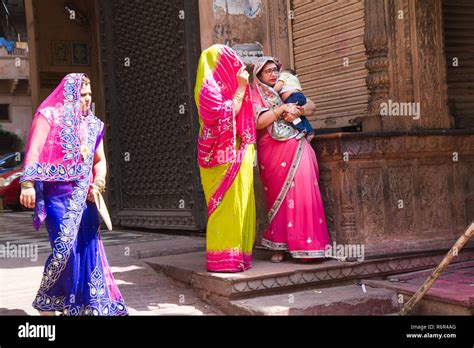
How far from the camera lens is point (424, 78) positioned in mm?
5832

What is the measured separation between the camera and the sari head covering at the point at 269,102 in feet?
17.8

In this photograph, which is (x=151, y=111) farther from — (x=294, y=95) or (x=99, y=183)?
(x=99, y=183)

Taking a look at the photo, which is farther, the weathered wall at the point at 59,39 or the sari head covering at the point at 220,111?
the weathered wall at the point at 59,39

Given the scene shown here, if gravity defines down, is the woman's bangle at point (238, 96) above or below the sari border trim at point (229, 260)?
above

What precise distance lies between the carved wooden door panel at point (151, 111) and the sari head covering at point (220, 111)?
2.72 meters

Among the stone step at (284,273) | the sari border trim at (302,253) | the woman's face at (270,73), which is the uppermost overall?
the woman's face at (270,73)

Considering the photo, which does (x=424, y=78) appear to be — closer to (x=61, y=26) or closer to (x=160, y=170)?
(x=160, y=170)

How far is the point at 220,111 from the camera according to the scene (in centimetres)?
504

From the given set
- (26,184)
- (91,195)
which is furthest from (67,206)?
(26,184)

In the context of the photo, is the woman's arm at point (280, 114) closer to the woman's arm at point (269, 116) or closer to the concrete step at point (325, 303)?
the woman's arm at point (269, 116)

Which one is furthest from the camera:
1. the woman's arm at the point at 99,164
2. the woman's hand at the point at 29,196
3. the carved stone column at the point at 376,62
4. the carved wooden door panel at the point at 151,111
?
the carved wooden door panel at the point at 151,111

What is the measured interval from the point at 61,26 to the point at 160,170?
4.23 meters

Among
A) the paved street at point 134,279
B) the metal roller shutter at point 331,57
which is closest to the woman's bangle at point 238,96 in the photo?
the metal roller shutter at point 331,57
